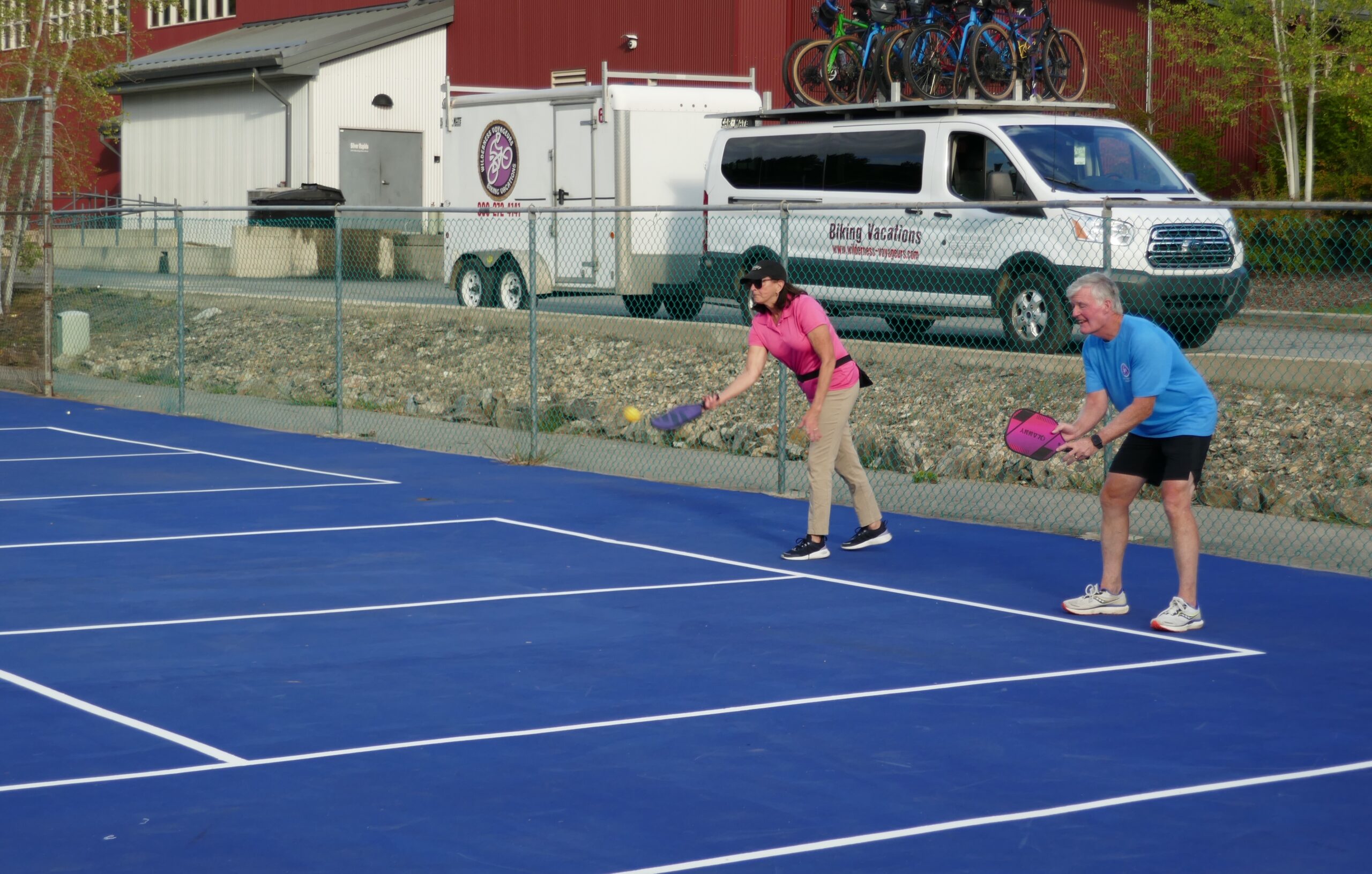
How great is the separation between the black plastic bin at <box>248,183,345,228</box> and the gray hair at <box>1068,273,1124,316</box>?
29792 mm

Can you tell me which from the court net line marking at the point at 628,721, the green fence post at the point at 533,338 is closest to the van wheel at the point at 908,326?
the green fence post at the point at 533,338

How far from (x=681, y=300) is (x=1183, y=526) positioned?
14.0 metres

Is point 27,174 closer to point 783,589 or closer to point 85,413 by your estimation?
point 85,413

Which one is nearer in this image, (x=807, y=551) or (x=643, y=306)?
(x=807, y=551)

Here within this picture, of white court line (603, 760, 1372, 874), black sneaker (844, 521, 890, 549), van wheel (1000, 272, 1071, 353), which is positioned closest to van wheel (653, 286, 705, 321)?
van wheel (1000, 272, 1071, 353)

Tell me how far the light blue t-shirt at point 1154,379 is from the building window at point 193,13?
1698 inches

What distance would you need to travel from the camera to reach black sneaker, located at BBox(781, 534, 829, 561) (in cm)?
1032

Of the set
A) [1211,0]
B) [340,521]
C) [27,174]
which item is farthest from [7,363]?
[1211,0]

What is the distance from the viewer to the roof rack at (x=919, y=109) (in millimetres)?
18156

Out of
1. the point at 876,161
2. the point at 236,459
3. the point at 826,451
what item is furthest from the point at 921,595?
the point at 876,161

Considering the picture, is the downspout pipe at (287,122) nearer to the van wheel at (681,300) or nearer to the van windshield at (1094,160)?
the van wheel at (681,300)

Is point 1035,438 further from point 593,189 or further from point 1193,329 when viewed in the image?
point 593,189

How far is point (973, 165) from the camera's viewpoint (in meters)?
17.8

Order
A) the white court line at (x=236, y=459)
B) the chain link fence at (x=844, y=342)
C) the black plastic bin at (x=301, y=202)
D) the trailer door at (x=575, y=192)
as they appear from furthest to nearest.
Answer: the black plastic bin at (x=301, y=202) < the trailer door at (x=575, y=192) < the white court line at (x=236, y=459) < the chain link fence at (x=844, y=342)
